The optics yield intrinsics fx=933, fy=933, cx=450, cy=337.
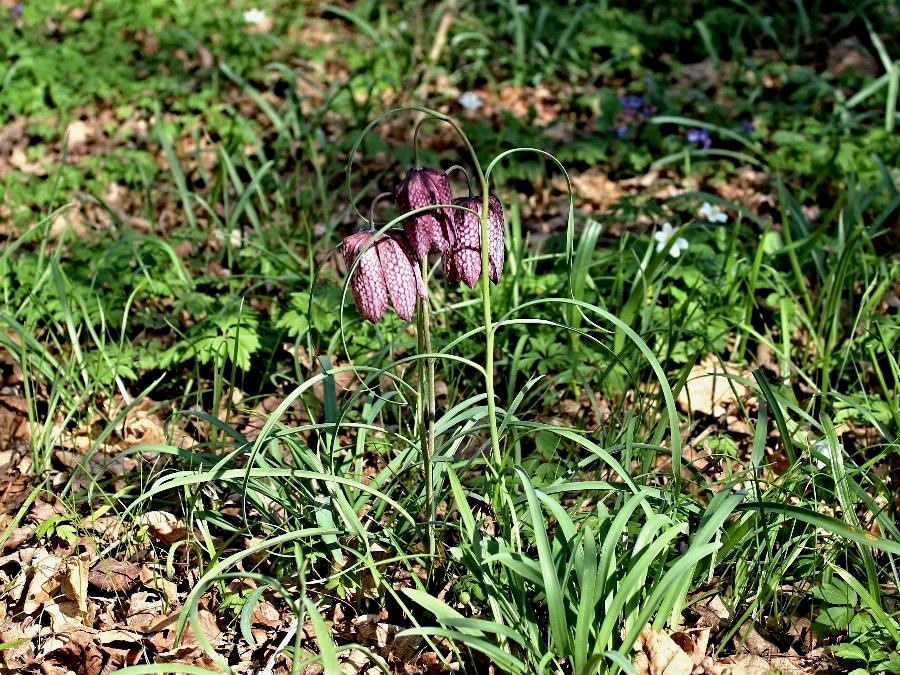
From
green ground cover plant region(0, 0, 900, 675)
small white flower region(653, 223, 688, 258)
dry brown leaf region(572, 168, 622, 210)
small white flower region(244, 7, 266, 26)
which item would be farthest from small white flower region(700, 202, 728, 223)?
small white flower region(244, 7, 266, 26)

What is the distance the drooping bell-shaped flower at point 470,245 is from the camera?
1.68m

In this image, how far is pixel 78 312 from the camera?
9.05 ft

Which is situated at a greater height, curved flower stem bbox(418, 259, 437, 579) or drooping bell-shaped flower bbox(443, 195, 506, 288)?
drooping bell-shaped flower bbox(443, 195, 506, 288)

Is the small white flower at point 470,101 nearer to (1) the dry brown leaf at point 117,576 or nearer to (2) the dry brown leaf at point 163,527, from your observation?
(2) the dry brown leaf at point 163,527

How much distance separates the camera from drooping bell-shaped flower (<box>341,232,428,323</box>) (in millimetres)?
1634

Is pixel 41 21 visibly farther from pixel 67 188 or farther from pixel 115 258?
pixel 115 258

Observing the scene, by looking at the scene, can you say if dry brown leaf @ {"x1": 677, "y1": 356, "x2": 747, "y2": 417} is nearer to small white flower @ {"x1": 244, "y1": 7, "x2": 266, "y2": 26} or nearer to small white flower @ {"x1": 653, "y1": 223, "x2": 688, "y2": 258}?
small white flower @ {"x1": 653, "y1": 223, "x2": 688, "y2": 258}

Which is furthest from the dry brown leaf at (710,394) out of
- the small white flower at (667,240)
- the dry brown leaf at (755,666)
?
the dry brown leaf at (755,666)

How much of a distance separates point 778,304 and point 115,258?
2.03m

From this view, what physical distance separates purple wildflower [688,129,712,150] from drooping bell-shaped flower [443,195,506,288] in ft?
A: 6.93

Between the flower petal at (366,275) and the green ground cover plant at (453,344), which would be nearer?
the flower petal at (366,275)

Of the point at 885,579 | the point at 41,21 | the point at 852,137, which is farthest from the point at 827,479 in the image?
the point at 41,21

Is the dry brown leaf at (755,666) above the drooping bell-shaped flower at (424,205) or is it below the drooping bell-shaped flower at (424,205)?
below

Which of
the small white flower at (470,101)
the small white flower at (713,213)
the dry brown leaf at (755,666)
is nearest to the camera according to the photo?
the dry brown leaf at (755,666)
